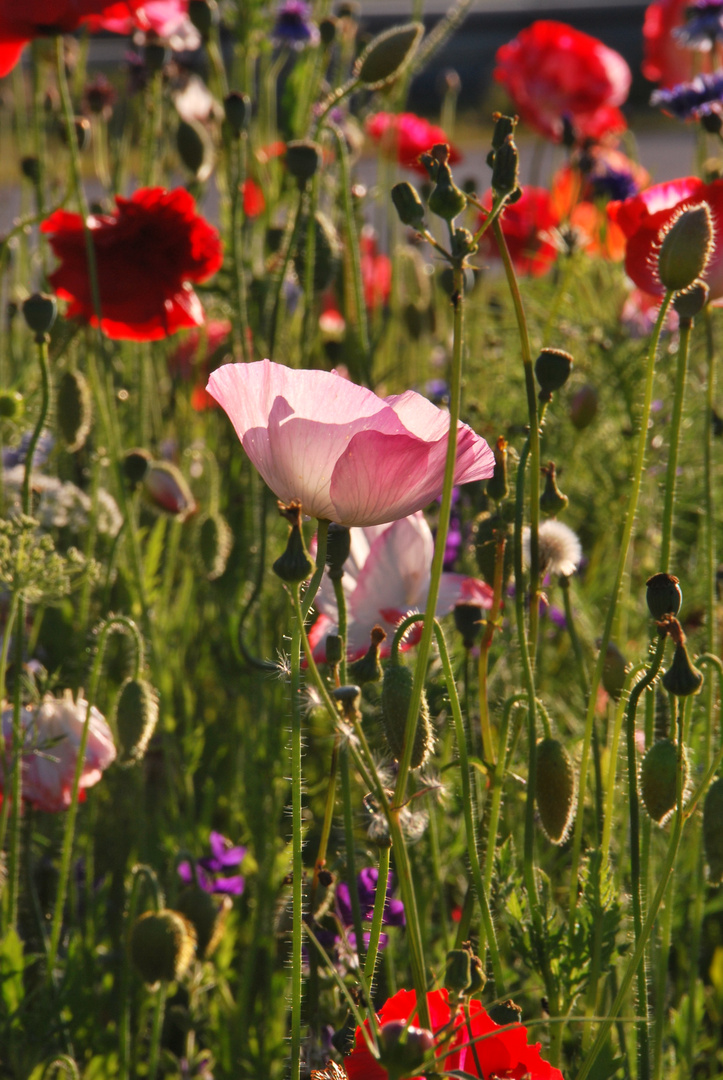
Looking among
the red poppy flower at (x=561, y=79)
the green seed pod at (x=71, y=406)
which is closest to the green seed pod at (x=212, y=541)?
the green seed pod at (x=71, y=406)

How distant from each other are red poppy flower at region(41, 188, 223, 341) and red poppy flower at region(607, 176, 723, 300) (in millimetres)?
457

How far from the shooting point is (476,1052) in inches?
20.3

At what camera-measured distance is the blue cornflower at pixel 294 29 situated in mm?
1572

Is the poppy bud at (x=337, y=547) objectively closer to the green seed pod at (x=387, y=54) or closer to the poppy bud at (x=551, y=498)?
the poppy bud at (x=551, y=498)

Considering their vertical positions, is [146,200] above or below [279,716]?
Result: above

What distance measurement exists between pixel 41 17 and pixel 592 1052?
98cm

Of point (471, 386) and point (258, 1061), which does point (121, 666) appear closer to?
point (258, 1061)

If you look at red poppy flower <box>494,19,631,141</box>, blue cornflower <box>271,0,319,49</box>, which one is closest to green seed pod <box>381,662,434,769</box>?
blue cornflower <box>271,0,319,49</box>

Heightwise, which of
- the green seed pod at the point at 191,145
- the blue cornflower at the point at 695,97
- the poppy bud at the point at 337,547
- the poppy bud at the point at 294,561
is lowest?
the poppy bud at the point at 294,561

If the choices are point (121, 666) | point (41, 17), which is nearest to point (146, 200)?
point (41, 17)

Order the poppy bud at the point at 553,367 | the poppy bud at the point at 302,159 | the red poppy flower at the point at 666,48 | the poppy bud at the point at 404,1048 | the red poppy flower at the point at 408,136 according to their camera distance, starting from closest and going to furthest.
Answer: the poppy bud at the point at 404,1048, the poppy bud at the point at 553,367, the poppy bud at the point at 302,159, the red poppy flower at the point at 666,48, the red poppy flower at the point at 408,136

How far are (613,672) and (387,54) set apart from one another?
0.59 meters

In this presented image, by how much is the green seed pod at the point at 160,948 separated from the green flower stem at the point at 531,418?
0.34m

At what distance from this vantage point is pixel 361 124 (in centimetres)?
167
